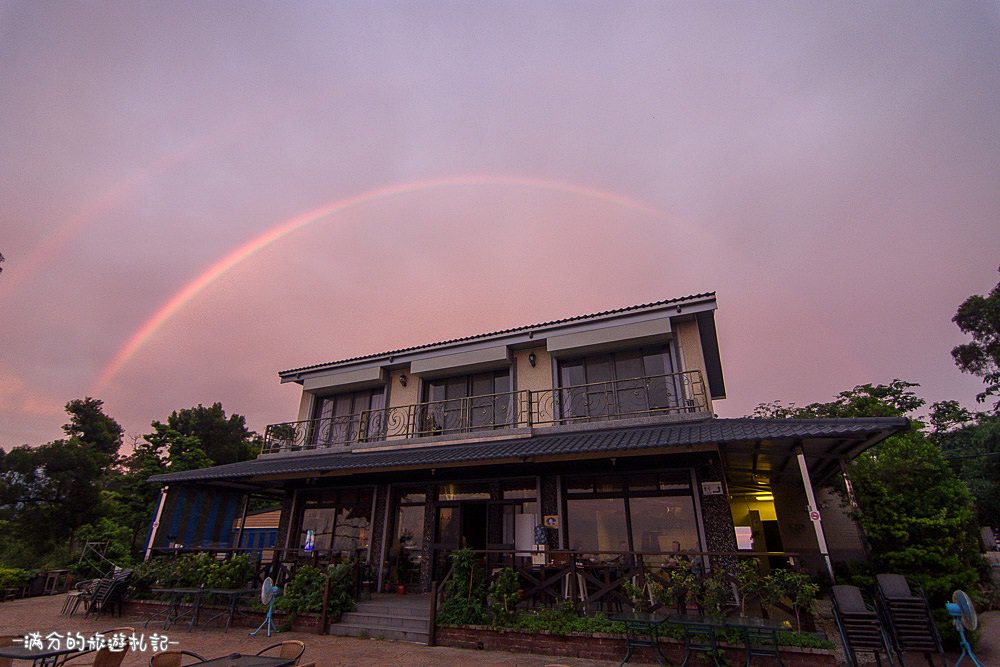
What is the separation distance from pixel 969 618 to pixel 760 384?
94.5 feet

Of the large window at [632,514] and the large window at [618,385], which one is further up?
the large window at [618,385]

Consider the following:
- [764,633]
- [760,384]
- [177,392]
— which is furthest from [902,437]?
[177,392]

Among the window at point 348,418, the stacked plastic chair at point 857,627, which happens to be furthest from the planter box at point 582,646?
the window at point 348,418

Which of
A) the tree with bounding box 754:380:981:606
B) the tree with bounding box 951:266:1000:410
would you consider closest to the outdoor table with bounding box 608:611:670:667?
the tree with bounding box 754:380:981:606

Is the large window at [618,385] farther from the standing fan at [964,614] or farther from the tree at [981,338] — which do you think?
the tree at [981,338]

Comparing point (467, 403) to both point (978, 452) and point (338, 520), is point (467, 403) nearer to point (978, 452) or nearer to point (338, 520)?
point (338, 520)

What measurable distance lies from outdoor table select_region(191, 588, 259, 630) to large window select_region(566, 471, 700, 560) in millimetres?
7044

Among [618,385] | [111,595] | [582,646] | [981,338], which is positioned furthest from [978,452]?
[111,595]

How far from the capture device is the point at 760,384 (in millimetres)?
32438

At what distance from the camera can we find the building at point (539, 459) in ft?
30.4

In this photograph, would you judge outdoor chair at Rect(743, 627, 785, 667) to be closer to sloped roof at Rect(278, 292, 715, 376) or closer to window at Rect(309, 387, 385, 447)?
sloped roof at Rect(278, 292, 715, 376)

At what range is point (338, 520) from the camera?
13.0 meters

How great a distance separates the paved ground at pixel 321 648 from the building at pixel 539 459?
5.64 ft

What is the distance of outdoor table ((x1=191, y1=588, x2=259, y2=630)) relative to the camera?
9851 millimetres
